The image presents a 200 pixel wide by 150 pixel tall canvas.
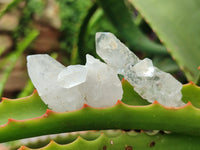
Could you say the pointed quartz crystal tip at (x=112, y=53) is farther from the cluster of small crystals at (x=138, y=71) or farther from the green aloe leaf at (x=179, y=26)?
the green aloe leaf at (x=179, y=26)

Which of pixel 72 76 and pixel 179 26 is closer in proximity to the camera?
pixel 72 76

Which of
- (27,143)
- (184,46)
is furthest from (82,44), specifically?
(27,143)

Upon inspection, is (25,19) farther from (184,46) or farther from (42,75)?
(42,75)

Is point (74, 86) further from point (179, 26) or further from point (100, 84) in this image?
point (179, 26)

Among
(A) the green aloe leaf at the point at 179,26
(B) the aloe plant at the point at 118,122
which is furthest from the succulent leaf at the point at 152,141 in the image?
(A) the green aloe leaf at the point at 179,26

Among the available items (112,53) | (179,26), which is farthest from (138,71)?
(179,26)

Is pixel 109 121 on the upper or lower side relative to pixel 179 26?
upper
